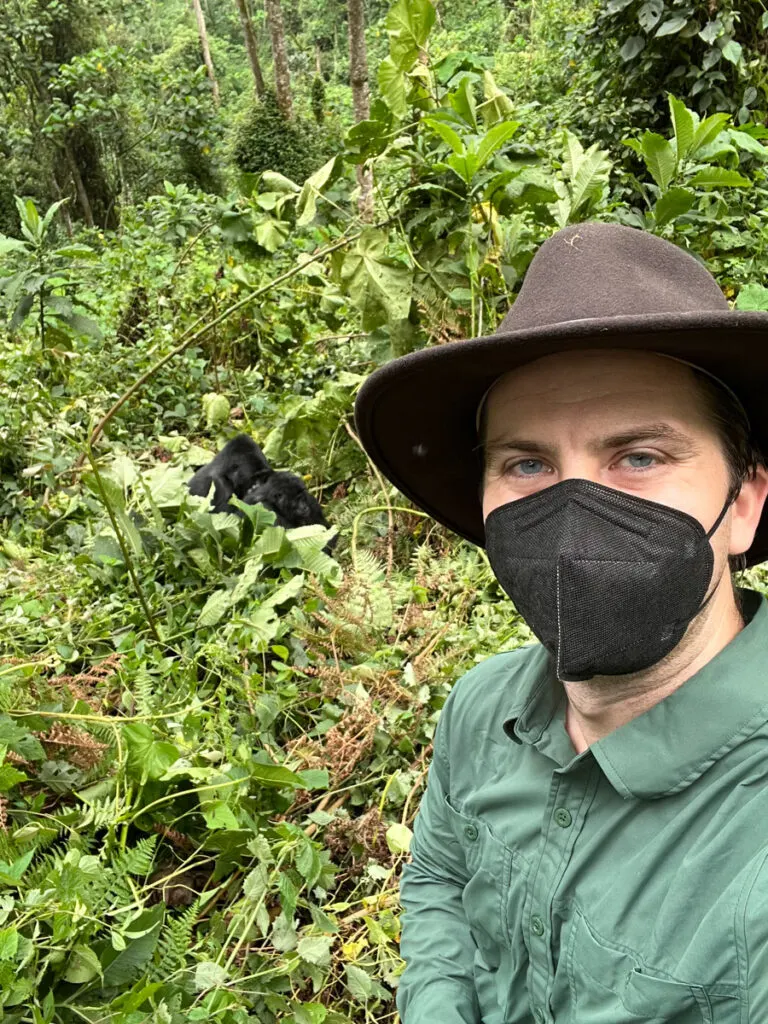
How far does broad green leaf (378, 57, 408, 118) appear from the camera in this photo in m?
3.14

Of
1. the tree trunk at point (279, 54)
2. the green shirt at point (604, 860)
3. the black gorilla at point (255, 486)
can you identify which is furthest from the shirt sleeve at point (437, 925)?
the tree trunk at point (279, 54)

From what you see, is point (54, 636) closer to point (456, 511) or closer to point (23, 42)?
point (456, 511)

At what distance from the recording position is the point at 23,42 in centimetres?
1497

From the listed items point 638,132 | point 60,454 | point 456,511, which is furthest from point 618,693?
point 638,132

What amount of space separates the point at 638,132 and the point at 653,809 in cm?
581

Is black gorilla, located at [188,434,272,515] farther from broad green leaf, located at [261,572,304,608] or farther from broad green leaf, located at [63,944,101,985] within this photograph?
broad green leaf, located at [63,944,101,985]

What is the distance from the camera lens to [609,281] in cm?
108

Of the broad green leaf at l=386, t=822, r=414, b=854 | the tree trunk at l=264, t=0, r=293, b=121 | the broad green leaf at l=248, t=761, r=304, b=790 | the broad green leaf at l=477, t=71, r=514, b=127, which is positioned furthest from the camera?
the tree trunk at l=264, t=0, r=293, b=121

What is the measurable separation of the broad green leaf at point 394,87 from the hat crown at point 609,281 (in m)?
2.27

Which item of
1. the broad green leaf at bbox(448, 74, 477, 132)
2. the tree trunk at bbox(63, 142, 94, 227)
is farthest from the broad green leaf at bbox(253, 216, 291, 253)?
the tree trunk at bbox(63, 142, 94, 227)

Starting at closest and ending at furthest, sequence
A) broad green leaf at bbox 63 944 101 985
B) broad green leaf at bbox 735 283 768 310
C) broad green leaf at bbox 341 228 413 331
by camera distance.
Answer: broad green leaf at bbox 63 944 101 985, broad green leaf at bbox 735 283 768 310, broad green leaf at bbox 341 228 413 331

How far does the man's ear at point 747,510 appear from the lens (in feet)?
3.78

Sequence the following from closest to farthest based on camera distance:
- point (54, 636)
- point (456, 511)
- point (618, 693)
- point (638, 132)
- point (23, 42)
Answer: point (618, 693) → point (456, 511) → point (54, 636) → point (638, 132) → point (23, 42)

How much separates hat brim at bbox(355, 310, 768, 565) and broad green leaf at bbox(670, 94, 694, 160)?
1.96 metres
